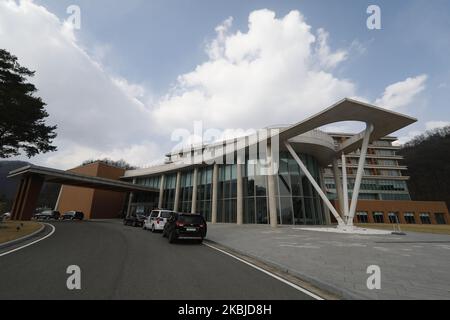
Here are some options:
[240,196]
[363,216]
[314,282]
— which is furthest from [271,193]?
[363,216]

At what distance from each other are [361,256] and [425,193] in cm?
8043

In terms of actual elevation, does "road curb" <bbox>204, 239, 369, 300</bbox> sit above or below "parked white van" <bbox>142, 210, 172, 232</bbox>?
below

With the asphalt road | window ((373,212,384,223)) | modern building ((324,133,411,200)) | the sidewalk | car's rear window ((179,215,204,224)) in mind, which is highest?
modern building ((324,133,411,200))

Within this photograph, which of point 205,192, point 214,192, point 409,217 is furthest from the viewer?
point 409,217

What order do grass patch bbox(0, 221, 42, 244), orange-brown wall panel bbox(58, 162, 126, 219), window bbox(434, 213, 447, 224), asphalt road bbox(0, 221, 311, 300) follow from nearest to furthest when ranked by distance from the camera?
asphalt road bbox(0, 221, 311, 300)
grass patch bbox(0, 221, 42, 244)
orange-brown wall panel bbox(58, 162, 126, 219)
window bbox(434, 213, 447, 224)

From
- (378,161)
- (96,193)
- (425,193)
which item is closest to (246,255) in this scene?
(96,193)

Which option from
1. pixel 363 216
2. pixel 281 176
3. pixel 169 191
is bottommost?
pixel 363 216

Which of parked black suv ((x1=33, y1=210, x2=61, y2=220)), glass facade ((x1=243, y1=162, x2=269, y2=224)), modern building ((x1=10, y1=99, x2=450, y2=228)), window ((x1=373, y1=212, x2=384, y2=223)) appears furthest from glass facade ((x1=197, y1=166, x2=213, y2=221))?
window ((x1=373, y1=212, x2=384, y2=223))

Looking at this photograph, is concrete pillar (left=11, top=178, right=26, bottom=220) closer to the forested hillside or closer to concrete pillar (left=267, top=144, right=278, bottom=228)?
concrete pillar (left=267, top=144, right=278, bottom=228)

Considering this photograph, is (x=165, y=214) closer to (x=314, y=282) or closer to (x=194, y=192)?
(x=314, y=282)

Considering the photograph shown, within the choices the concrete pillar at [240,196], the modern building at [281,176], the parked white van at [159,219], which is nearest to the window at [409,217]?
the modern building at [281,176]

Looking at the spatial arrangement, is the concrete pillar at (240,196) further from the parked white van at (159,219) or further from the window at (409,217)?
the window at (409,217)

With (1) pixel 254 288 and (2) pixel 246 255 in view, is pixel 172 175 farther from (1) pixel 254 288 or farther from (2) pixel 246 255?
(1) pixel 254 288

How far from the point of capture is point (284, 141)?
23312 mm
